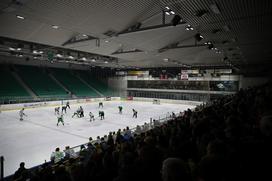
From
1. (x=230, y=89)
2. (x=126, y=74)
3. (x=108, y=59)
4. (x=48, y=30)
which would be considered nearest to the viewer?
(x=48, y=30)

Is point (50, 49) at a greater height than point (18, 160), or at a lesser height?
greater

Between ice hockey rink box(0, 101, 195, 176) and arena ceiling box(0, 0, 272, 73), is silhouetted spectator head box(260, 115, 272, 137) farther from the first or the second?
ice hockey rink box(0, 101, 195, 176)

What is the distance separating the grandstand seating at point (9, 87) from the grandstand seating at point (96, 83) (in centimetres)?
1545

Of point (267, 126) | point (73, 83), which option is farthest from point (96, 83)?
point (267, 126)

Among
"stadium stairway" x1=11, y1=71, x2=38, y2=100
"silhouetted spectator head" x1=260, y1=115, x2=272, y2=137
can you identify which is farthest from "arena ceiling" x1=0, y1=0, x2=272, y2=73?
"stadium stairway" x1=11, y1=71, x2=38, y2=100

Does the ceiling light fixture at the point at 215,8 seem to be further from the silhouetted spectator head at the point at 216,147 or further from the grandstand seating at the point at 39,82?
the grandstand seating at the point at 39,82

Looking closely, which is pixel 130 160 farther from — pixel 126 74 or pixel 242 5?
pixel 126 74

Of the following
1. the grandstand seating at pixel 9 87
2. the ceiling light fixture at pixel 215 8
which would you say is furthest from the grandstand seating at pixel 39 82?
the ceiling light fixture at pixel 215 8

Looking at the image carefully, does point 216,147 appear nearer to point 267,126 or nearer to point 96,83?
point 267,126

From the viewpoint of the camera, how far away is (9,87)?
29469 mm

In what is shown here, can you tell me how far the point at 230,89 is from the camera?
3681 cm

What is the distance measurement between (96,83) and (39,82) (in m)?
14.6

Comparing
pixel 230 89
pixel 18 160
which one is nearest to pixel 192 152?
pixel 18 160

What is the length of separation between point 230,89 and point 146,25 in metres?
29.5
